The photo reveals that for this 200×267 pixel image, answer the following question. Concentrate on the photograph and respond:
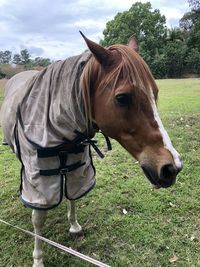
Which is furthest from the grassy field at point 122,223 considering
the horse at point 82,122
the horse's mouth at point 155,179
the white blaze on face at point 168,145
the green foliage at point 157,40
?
the green foliage at point 157,40

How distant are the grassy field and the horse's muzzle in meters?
1.16

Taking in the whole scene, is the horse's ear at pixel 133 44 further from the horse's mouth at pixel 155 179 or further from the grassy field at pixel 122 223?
the grassy field at pixel 122 223

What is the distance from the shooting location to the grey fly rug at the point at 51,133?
1.74 meters

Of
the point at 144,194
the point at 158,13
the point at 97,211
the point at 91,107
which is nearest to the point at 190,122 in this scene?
the point at 144,194

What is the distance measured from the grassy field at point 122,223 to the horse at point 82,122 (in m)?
0.39

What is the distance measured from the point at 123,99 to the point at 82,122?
0.37 meters

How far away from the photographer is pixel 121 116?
4.92ft

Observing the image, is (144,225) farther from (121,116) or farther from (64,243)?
(121,116)

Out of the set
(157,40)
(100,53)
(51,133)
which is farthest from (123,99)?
(157,40)

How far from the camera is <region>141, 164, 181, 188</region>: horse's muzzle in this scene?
1.41 metres

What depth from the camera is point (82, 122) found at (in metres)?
1.75

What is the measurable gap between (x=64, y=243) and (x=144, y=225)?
0.72 metres

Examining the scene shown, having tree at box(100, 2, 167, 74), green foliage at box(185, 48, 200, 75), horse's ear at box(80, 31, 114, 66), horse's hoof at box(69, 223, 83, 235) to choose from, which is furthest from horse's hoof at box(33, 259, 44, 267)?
tree at box(100, 2, 167, 74)

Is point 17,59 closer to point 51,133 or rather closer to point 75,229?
point 75,229
